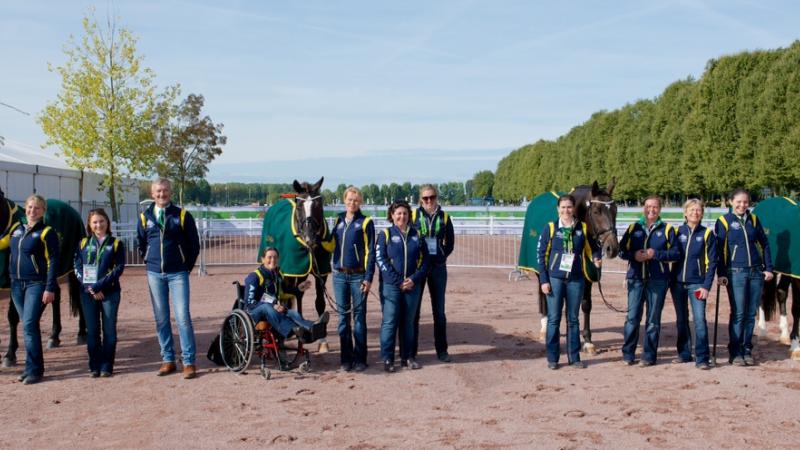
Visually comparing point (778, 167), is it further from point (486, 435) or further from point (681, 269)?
point (486, 435)

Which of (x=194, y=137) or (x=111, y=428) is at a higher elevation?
(x=194, y=137)

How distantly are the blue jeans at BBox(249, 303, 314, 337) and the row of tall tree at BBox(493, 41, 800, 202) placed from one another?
1168 inches

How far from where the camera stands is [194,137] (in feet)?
123

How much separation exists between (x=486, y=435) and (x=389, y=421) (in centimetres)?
81

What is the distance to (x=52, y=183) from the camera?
889 inches

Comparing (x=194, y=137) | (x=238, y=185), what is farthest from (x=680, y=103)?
(x=238, y=185)

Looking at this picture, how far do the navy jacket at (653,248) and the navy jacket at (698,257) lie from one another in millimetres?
109

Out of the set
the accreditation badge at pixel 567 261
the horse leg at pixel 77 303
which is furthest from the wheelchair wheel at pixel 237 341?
the accreditation badge at pixel 567 261

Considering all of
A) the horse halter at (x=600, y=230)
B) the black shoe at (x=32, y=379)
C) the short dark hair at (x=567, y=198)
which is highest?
the short dark hair at (x=567, y=198)

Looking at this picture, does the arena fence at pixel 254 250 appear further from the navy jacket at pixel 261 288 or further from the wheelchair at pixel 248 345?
the navy jacket at pixel 261 288

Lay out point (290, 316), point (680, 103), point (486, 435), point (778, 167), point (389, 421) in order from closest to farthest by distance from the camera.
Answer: point (486, 435)
point (389, 421)
point (290, 316)
point (778, 167)
point (680, 103)

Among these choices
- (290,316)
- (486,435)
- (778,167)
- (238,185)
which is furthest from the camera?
(238,185)

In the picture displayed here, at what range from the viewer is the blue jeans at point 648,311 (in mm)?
7188

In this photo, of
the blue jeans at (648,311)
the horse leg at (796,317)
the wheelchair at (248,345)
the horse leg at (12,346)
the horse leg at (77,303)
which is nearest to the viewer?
the wheelchair at (248,345)
